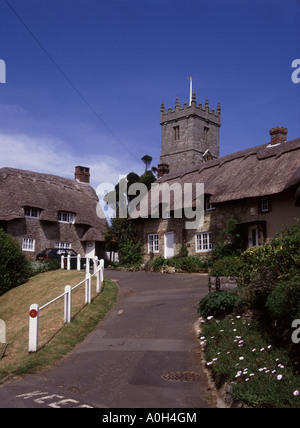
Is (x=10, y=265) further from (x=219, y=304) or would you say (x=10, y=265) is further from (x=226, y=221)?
(x=219, y=304)

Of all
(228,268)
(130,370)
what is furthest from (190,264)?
(130,370)

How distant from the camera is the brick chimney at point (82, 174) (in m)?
45.1

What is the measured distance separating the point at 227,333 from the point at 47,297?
9.96 metres

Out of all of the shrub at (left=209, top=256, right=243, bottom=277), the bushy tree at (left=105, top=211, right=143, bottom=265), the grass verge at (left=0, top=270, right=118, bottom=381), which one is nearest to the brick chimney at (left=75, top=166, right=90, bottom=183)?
the bushy tree at (left=105, top=211, right=143, bottom=265)

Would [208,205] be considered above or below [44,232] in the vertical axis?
above

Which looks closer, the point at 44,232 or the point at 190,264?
the point at 190,264

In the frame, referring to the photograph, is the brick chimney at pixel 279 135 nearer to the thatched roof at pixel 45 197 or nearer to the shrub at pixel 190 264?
the shrub at pixel 190 264

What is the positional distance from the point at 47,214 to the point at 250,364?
29410 mm

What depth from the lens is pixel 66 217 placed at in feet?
122

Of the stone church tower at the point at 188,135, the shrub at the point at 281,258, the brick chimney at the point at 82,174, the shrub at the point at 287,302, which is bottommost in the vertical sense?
the shrub at the point at 287,302

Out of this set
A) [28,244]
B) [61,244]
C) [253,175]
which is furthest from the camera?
[61,244]

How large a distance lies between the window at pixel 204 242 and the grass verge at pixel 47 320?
28.4ft

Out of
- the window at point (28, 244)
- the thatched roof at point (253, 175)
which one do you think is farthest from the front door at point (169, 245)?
the window at point (28, 244)
